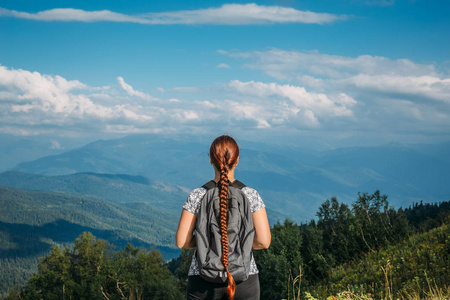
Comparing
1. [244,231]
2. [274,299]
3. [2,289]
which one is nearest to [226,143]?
[244,231]

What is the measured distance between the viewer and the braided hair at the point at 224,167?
356 centimetres

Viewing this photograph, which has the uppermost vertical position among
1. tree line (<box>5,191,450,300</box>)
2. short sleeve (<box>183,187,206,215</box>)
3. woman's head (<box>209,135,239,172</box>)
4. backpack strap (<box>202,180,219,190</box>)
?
woman's head (<box>209,135,239,172</box>)

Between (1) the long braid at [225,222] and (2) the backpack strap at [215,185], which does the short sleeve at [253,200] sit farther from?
(1) the long braid at [225,222]

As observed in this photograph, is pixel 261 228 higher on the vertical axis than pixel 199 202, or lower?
lower

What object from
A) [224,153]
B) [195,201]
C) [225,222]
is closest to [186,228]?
[195,201]

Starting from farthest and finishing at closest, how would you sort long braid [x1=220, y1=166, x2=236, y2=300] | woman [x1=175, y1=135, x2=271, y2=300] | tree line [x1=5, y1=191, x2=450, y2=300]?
tree line [x1=5, y1=191, x2=450, y2=300]
woman [x1=175, y1=135, x2=271, y2=300]
long braid [x1=220, y1=166, x2=236, y2=300]

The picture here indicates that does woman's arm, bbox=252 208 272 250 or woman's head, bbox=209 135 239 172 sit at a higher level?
woman's head, bbox=209 135 239 172

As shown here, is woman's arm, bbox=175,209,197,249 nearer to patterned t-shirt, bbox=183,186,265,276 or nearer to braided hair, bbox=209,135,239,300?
patterned t-shirt, bbox=183,186,265,276

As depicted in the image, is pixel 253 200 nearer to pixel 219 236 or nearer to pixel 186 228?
pixel 219 236

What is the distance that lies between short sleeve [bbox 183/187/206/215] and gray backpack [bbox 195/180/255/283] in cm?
9

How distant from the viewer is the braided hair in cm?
356

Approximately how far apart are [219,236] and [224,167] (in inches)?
26.6

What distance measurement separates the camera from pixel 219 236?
3604mm

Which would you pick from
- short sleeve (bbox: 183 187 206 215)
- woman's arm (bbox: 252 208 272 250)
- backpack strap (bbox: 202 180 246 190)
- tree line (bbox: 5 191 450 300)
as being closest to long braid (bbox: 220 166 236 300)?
backpack strap (bbox: 202 180 246 190)
